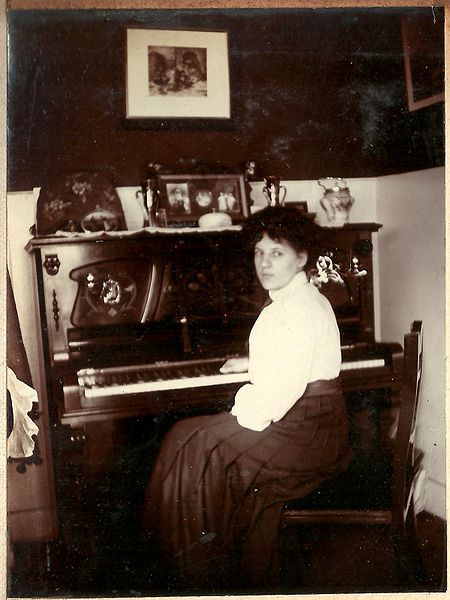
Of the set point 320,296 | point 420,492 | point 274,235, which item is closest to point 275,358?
point 320,296

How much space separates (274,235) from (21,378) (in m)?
0.99

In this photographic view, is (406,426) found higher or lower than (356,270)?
lower

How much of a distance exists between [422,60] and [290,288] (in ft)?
2.99

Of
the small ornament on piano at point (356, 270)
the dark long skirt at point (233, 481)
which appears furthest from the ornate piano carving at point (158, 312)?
the dark long skirt at point (233, 481)

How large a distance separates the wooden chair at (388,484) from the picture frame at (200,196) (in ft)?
2.46

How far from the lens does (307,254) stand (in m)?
Result: 2.06

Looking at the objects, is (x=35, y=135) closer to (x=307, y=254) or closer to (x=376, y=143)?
(x=307, y=254)

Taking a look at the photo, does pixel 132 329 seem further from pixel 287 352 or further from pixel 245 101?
pixel 245 101

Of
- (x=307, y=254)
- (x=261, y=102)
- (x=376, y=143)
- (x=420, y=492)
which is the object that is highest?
(x=261, y=102)

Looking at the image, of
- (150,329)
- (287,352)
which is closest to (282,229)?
(287,352)

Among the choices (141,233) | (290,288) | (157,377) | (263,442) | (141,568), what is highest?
(141,233)

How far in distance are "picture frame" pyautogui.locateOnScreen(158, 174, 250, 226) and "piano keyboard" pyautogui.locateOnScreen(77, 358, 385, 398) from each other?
50 centimetres

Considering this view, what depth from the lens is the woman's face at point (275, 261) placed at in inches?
80.7

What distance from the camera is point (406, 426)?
80.7 inches
